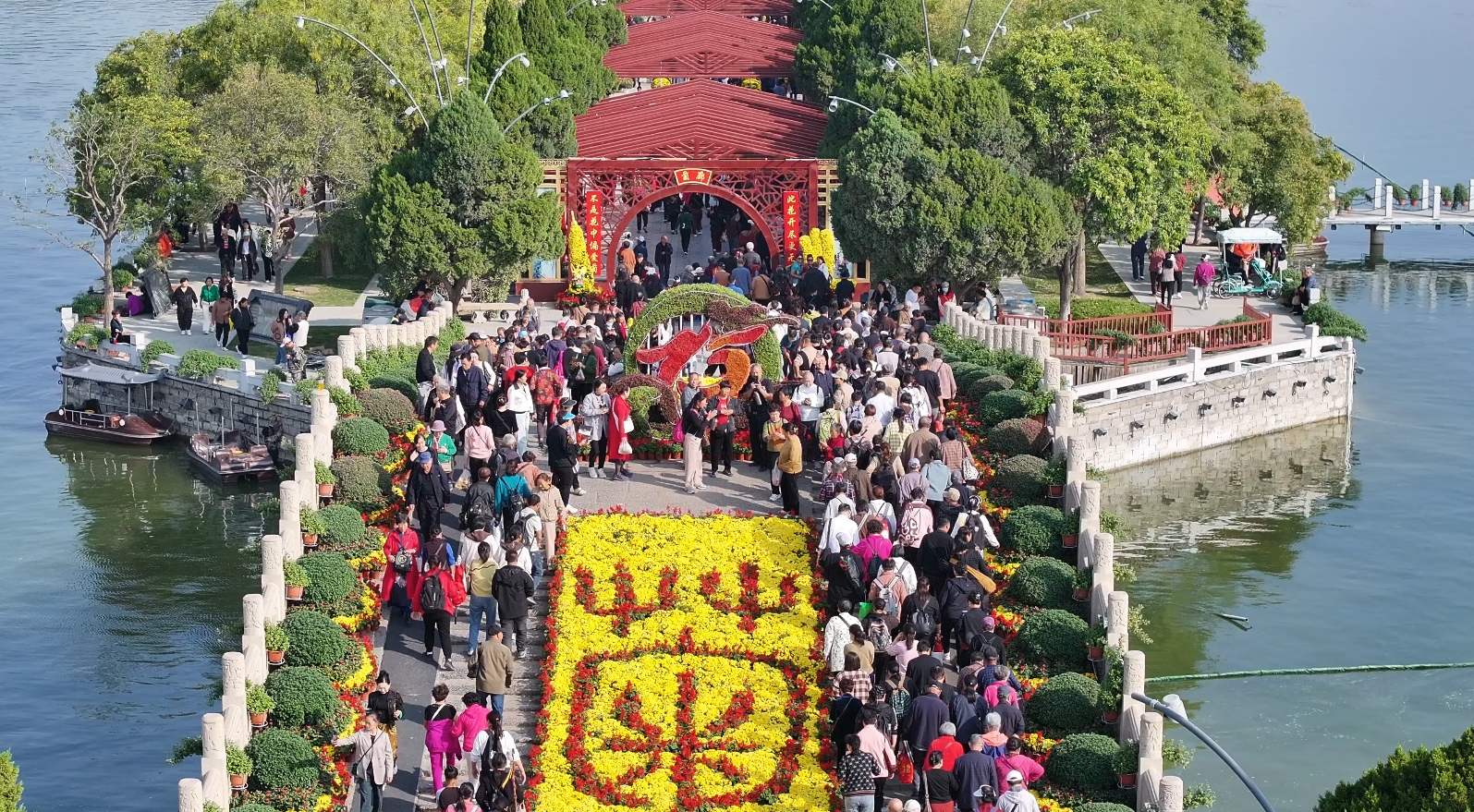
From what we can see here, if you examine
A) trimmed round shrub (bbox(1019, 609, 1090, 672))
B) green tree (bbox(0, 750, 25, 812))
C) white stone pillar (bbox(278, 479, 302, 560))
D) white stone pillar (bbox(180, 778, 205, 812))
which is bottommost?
white stone pillar (bbox(180, 778, 205, 812))

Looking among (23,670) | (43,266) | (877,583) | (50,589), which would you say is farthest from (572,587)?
(43,266)

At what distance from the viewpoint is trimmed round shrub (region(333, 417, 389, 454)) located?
3631cm

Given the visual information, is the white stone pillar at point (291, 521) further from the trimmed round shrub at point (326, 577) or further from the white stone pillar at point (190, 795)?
the white stone pillar at point (190, 795)

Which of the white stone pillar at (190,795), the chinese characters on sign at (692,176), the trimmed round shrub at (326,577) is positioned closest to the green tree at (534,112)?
the chinese characters on sign at (692,176)

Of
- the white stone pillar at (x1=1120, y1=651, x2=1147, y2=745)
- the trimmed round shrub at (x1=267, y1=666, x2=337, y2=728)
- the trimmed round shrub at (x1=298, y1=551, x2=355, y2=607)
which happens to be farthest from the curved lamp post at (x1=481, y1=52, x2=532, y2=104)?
the white stone pillar at (x1=1120, y1=651, x2=1147, y2=745)

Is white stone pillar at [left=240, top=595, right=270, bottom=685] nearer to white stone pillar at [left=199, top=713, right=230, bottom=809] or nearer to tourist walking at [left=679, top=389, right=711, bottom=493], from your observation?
white stone pillar at [left=199, top=713, right=230, bottom=809]

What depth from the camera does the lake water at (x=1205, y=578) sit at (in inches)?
1406

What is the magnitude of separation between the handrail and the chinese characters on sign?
1273 centimetres

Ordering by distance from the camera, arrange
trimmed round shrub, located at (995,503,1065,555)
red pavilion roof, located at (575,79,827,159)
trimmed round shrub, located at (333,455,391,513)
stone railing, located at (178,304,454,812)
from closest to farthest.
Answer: stone railing, located at (178,304,454,812), trimmed round shrub, located at (995,503,1065,555), trimmed round shrub, located at (333,455,391,513), red pavilion roof, located at (575,79,827,159)

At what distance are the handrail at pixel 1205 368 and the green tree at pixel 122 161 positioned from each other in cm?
2337

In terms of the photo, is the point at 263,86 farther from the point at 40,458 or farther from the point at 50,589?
the point at 50,589

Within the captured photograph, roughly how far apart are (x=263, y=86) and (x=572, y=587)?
29390 mm

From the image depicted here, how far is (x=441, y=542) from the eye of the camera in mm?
29500

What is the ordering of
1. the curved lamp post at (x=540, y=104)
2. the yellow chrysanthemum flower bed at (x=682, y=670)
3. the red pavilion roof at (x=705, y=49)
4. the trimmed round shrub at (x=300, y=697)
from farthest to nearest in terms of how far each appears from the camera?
the red pavilion roof at (x=705, y=49) → the curved lamp post at (x=540, y=104) → the trimmed round shrub at (x=300, y=697) → the yellow chrysanthemum flower bed at (x=682, y=670)
